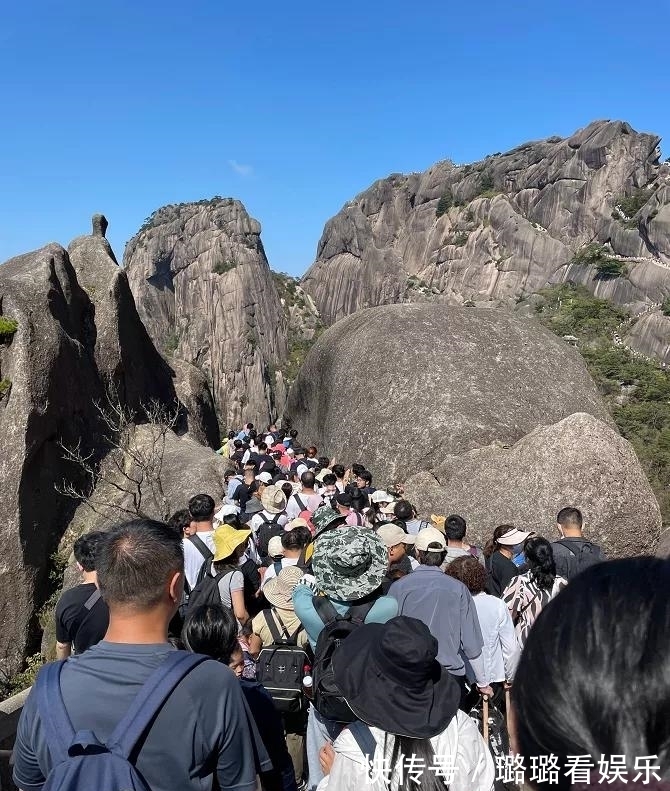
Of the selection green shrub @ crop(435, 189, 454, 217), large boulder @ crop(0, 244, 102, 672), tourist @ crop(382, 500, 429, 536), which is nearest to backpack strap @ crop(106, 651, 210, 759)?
tourist @ crop(382, 500, 429, 536)

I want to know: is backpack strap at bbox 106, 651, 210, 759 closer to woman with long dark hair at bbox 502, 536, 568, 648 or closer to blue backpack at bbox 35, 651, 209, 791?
blue backpack at bbox 35, 651, 209, 791

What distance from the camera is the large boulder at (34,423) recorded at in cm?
940

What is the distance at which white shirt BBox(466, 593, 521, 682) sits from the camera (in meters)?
4.38

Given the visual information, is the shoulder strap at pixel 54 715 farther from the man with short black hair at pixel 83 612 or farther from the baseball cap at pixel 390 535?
the baseball cap at pixel 390 535

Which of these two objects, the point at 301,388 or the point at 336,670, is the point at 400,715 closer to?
the point at 336,670

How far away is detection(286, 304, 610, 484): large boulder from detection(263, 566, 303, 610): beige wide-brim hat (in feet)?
25.9

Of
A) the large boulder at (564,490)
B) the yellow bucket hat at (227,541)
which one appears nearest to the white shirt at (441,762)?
the yellow bucket hat at (227,541)

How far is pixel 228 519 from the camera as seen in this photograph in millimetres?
5340

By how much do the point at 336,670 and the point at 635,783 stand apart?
4.41ft

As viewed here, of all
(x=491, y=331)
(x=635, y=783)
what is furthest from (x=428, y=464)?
(x=635, y=783)

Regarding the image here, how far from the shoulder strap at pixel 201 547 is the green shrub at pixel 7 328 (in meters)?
6.74

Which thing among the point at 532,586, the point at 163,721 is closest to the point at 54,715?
the point at 163,721

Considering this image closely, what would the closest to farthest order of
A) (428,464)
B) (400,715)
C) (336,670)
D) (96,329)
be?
(400,715)
(336,670)
(428,464)
(96,329)

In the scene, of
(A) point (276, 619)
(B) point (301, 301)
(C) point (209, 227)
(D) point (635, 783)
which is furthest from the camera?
(B) point (301, 301)
